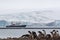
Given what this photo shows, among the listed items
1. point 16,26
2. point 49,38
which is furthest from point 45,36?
point 16,26

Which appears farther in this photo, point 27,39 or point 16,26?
point 16,26

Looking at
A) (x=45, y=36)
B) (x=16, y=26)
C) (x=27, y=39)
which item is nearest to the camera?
(x=27, y=39)

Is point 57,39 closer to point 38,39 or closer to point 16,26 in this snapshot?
point 38,39

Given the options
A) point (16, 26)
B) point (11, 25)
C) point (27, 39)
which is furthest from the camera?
point (16, 26)

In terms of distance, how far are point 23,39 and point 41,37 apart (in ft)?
2.62

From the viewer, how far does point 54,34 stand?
10.2 metres

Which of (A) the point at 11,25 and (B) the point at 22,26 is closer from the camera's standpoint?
(A) the point at 11,25

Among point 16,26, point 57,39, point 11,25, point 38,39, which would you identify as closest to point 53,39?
point 57,39

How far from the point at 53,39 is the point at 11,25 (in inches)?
834

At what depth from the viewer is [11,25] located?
30594mm

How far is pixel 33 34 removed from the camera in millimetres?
9625

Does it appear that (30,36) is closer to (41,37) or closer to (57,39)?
(41,37)

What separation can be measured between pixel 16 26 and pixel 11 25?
8.10 ft

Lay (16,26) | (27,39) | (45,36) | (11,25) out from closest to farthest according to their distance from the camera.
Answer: (27,39)
(45,36)
(11,25)
(16,26)
